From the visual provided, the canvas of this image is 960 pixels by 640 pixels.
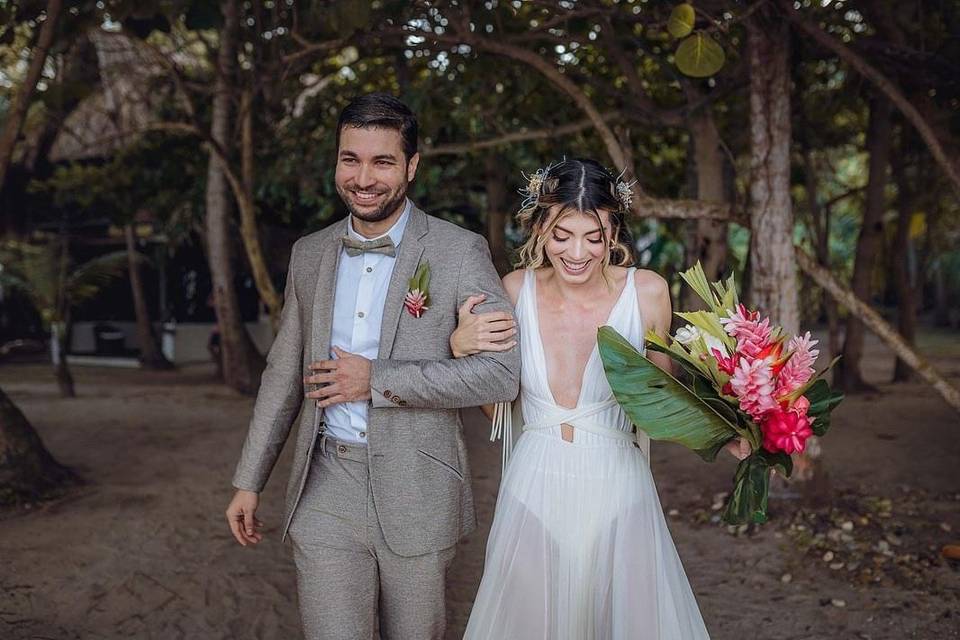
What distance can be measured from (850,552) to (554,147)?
5.71 metres

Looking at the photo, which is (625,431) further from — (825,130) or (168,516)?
(825,130)

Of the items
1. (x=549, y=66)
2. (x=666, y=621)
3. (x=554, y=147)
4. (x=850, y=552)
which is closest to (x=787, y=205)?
(x=549, y=66)

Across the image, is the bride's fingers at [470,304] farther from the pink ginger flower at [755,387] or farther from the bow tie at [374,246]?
the pink ginger flower at [755,387]

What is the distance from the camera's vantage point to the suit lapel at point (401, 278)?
104 inches

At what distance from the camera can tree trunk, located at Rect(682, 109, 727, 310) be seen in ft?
22.8

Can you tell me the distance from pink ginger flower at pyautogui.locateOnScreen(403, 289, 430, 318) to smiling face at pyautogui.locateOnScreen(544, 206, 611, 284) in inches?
17.4

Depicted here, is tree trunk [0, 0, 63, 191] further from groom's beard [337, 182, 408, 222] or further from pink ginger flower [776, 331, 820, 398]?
pink ginger flower [776, 331, 820, 398]

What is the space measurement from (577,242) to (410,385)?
0.68 m

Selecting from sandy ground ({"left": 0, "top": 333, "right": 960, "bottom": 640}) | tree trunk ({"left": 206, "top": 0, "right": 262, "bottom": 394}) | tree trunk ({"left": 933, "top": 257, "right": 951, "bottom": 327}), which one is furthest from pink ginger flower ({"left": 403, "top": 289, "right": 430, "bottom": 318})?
tree trunk ({"left": 933, "top": 257, "right": 951, "bottom": 327})

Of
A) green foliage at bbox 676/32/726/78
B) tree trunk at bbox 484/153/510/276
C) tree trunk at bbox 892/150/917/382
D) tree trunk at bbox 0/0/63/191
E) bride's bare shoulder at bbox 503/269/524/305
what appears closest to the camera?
bride's bare shoulder at bbox 503/269/524/305

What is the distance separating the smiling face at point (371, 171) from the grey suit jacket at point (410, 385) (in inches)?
4.8

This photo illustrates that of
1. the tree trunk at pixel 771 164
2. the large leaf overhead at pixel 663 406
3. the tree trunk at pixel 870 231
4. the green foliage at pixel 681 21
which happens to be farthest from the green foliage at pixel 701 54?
the tree trunk at pixel 870 231

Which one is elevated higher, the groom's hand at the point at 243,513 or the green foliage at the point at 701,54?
the green foliage at the point at 701,54

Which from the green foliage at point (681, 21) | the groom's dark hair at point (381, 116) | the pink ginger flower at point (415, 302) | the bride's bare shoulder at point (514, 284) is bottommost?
the pink ginger flower at point (415, 302)
